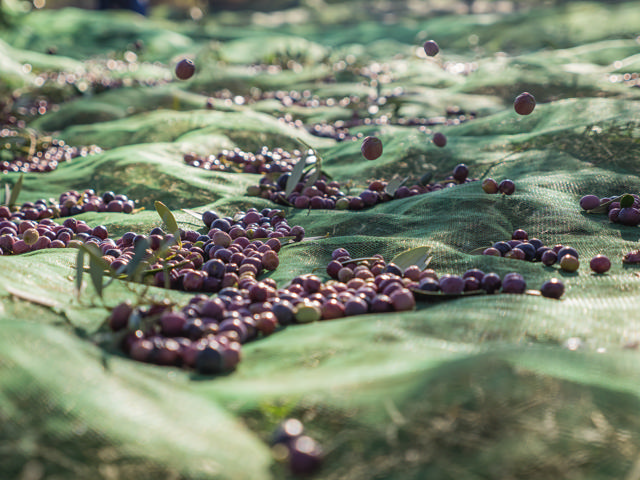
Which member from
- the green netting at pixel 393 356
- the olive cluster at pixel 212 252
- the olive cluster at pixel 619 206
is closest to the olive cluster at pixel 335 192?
the green netting at pixel 393 356

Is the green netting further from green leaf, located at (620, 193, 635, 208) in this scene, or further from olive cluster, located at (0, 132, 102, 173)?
olive cluster, located at (0, 132, 102, 173)

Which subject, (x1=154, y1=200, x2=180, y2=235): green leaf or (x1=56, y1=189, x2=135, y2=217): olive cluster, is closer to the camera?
(x1=154, y1=200, x2=180, y2=235): green leaf

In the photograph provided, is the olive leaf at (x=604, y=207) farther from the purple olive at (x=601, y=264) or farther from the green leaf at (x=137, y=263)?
the green leaf at (x=137, y=263)

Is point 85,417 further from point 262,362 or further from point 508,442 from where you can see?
point 508,442

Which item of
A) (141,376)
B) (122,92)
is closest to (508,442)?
(141,376)

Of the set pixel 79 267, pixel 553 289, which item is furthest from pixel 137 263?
pixel 553 289

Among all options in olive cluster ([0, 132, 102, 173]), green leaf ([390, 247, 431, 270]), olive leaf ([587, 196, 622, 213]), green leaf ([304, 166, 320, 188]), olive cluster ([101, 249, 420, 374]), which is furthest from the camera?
olive cluster ([0, 132, 102, 173])

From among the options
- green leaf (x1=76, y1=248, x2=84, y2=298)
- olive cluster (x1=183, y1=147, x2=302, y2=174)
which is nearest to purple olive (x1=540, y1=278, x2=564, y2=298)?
green leaf (x1=76, y1=248, x2=84, y2=298)
